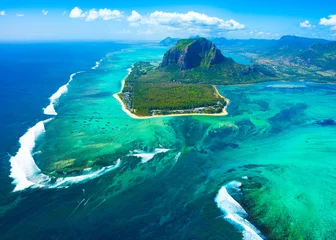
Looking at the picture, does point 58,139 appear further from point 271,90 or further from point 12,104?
point 271,90

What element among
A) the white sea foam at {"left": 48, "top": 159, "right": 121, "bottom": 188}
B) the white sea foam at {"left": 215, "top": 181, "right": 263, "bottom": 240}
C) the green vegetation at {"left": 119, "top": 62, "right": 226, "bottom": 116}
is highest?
the green vegetation at {"left": 119, "top": 62, "right": 226, "bottom": 116}

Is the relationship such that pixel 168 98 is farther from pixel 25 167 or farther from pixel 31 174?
pixel 31 174

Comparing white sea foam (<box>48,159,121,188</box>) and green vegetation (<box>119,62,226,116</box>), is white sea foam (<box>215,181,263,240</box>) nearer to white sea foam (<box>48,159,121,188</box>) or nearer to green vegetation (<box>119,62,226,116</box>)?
white sea foam (<box>48,159,121,188</box>)

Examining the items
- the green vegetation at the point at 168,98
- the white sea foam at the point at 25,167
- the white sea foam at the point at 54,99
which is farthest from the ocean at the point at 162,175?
the green vegetation at the point at 168,98

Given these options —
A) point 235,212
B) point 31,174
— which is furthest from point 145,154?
point 235,212

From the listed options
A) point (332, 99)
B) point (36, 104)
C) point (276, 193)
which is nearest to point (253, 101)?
point (332, 99)

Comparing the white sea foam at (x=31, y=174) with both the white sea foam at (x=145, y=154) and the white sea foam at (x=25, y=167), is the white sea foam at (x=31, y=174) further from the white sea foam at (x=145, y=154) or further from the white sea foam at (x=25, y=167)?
the white sea foam at (x=145, y=154)

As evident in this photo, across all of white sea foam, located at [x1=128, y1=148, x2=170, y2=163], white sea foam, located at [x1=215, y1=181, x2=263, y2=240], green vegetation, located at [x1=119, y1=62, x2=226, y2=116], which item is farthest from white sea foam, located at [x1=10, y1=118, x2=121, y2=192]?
green vegetation, located at [x1=119, y1=62, x2=226, y2=116]

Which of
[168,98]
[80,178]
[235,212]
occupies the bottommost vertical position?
[235,212]
